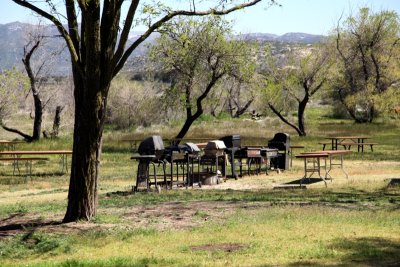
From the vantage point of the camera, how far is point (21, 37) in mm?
38688

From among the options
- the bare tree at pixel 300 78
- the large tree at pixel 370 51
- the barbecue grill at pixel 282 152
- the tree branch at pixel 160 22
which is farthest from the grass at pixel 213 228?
the large tree at pixel 370 51

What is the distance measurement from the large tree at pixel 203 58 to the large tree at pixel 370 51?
18.4 m

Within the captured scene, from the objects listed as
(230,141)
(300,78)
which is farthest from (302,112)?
(230,141)

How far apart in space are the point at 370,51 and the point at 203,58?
878 inches

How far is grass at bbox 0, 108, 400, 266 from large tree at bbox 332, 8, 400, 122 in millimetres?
35836

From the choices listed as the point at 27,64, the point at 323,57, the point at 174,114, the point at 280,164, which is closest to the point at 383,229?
the point at 280,164

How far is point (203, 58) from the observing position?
34281 mm

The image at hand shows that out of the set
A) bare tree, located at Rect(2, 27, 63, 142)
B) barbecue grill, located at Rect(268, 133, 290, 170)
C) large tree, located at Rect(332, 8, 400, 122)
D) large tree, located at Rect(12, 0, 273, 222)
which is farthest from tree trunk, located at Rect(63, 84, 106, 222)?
large tree, located at Rect(332, 8, 400, 122)

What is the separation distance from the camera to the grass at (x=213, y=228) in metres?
7.78

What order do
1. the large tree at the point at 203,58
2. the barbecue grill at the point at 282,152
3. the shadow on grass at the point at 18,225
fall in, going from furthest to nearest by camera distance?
the large tree at the point at 203,58 < the barbecue grill at the point at 282,152 < the shadow on grass at the point at 18,225

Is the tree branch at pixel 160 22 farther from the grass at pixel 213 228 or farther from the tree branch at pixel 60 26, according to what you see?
the grass at pixel 213 228

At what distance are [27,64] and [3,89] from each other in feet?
7.13

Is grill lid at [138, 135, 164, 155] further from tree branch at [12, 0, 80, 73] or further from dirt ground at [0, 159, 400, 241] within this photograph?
tree branch at [12, 0, 80, 73]

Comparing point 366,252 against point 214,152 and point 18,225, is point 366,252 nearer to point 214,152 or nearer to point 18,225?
point 18,225
